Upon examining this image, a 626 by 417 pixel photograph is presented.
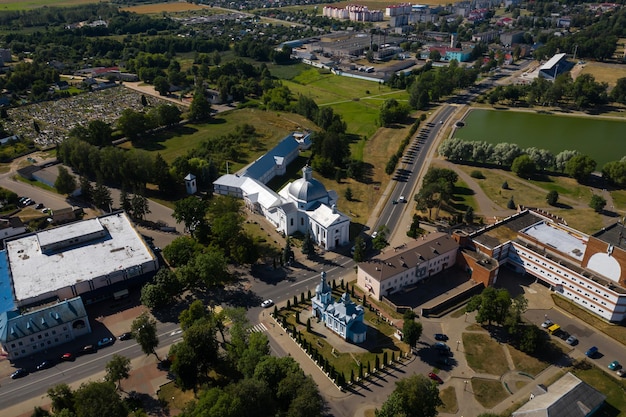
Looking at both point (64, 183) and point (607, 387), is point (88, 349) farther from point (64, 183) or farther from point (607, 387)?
point (607, 387)

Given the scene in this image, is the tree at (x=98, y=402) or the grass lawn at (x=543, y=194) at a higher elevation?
the tree at (x=98, y=402)

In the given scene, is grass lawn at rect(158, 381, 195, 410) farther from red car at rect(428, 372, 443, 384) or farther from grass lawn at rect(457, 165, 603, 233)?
grass lawn at rect(457, 165, 603, 233)

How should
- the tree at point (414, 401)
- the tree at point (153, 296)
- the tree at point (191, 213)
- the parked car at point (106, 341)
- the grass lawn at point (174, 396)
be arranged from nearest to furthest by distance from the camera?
1. the tree at point (414, 401)
2. the grass lawn at point (174, 396)
3. the parked car at point (106, 341)
4. the tree at point (153, 296)
5. the tree at point (191, 213)

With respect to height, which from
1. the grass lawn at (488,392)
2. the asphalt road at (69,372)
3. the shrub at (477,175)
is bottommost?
the asphalt road at (69,372)

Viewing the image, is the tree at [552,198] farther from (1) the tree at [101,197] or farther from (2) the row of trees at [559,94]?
(1) the tree at [101,197]

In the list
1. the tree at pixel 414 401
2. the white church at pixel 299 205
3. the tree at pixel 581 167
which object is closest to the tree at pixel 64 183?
the white church at pixel 299 205

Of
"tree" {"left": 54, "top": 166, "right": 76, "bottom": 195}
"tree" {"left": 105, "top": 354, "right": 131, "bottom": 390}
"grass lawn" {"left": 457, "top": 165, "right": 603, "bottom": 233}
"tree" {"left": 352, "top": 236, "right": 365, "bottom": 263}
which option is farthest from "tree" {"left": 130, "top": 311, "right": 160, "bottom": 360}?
"grass lawn" {"left": 457, "top": 165, "right": 603, "bottom": 233}

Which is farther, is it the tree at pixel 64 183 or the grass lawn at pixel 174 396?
the tree at pixel 64 183

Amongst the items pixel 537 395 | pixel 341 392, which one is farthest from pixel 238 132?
pixel 537 395


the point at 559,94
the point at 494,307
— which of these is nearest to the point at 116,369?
the point at 494,307
